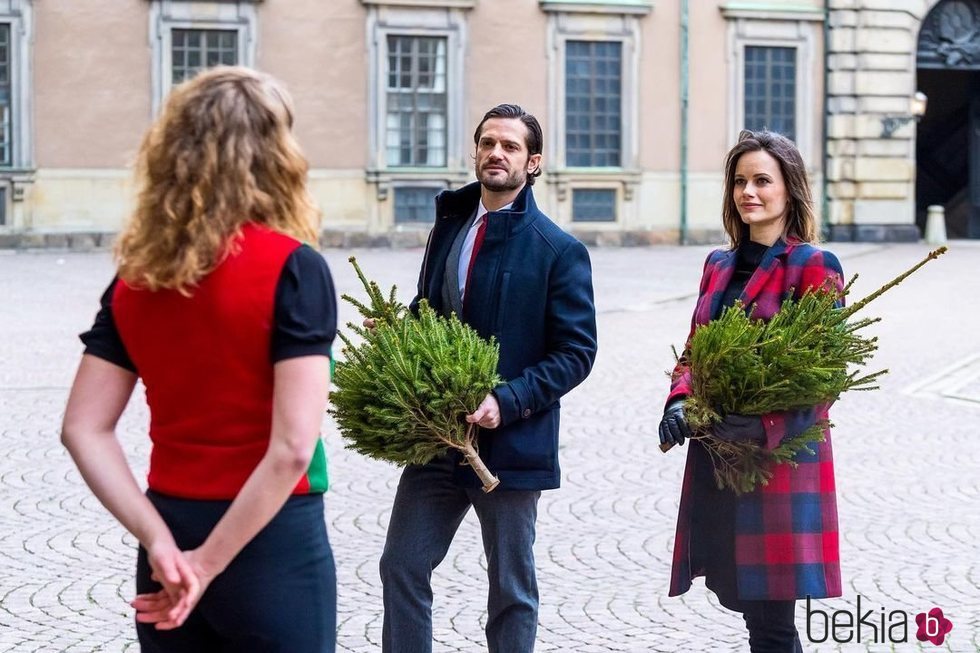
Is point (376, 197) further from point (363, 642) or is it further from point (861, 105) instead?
point (363, 642)

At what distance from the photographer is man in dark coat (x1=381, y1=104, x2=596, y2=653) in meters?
4.64

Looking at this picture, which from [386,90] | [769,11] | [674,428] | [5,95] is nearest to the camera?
[674,428]

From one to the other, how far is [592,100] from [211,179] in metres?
26.3

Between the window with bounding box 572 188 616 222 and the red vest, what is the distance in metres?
26.0

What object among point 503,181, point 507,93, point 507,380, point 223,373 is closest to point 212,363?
point 223,373

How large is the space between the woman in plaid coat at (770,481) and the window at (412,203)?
23228mm

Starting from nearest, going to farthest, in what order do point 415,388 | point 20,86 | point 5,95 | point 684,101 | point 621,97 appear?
point 415,388
point 20,86
point 5,95
point 621,97
point 684,101

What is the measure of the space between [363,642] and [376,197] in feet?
72.5

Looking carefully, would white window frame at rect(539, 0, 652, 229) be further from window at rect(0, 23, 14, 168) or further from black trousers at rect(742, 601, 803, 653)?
black trousers at rect(742, 601, 803, 653)

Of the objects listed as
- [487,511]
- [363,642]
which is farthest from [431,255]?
[363,642]

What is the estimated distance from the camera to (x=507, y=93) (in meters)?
28.3

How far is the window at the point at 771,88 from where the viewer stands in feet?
98.0

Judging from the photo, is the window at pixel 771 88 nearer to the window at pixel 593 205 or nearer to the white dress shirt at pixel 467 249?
the window at pixel 593 205

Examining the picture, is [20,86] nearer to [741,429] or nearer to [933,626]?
[933,626]
